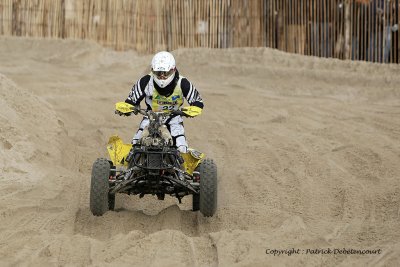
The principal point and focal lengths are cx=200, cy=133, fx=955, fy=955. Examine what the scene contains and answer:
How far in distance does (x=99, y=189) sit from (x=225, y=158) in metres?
4.08

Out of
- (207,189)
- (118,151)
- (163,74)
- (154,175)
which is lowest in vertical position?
(207,189)

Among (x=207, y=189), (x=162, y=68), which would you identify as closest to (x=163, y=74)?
(x=162, y=68)

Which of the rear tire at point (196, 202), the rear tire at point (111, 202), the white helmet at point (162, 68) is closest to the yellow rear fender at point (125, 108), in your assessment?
the white helmet at point (162, 68)

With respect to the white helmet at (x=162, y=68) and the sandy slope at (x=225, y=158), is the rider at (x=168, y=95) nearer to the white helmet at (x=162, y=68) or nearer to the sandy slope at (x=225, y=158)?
the white helmet at (x=162, y=68)

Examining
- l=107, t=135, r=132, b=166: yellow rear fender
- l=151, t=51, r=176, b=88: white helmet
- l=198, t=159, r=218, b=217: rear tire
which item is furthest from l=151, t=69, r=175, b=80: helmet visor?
l=198, t=159, r=218, b=217: rear tire

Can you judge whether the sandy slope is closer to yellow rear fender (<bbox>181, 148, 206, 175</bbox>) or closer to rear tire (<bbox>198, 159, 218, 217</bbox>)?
rear tire (<bbox>198, 159, 218, 217</bbox>)

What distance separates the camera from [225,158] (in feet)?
46.3

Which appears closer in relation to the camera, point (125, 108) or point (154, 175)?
point (154, 175)

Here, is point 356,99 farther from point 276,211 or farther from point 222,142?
point 276,211

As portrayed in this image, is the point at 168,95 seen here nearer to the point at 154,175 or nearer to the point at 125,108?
the point at 125,108

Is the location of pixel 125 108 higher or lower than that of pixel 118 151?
higher

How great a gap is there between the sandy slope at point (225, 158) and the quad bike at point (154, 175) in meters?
0.27

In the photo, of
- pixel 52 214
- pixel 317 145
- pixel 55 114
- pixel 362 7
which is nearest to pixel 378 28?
pixel 362 7

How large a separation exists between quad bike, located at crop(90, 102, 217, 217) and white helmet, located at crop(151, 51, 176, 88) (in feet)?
2.05
